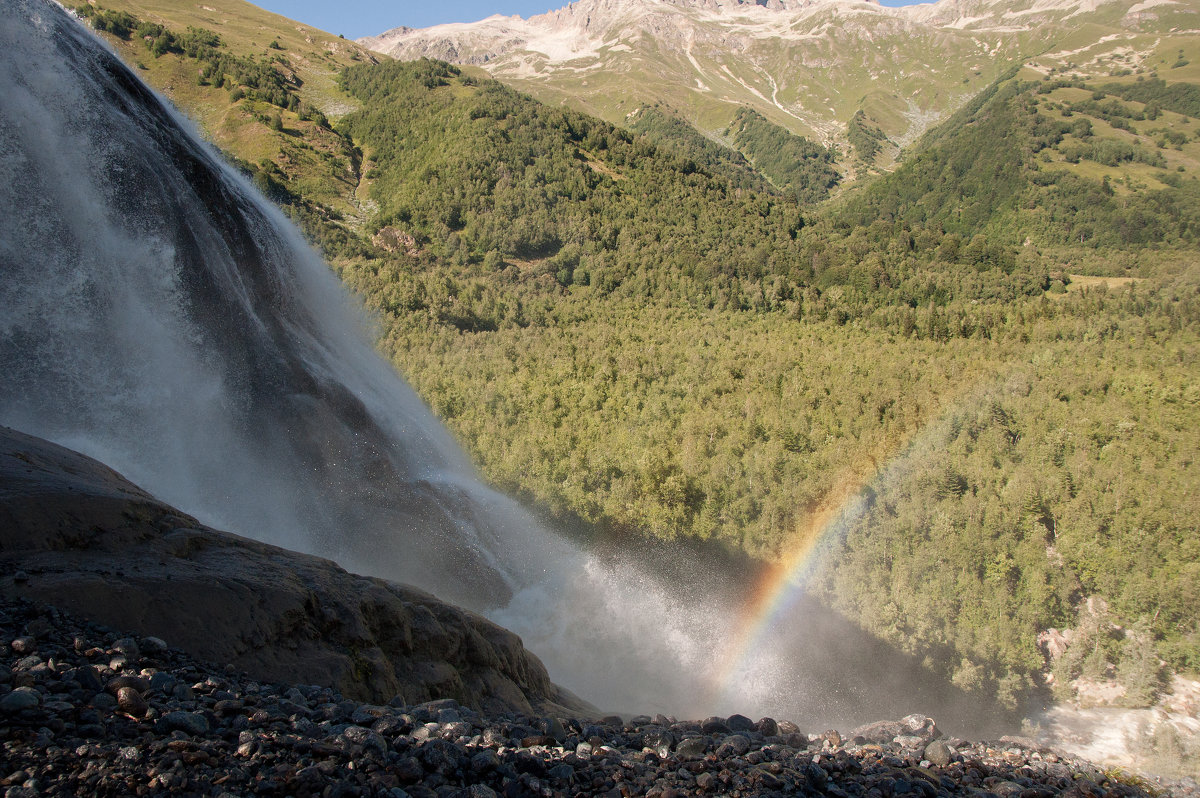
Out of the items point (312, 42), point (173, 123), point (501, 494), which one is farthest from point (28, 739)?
point (312, 42)

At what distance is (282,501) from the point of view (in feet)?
60.1

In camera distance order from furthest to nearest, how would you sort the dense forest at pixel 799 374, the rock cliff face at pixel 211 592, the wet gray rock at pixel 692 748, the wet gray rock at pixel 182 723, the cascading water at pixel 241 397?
the dense forest at pixel 799 374 → the cascading water at pixel 241 397 → the wet gray rock at pixel 692 748 → the rock cliff face at pixel 211 592 → the wet gray rock at pixel 182 723

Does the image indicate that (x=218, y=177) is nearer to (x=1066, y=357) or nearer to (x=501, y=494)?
(x=501, y=494)

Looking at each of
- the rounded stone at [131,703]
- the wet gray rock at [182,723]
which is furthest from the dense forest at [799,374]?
the rounded stone at [131,703]

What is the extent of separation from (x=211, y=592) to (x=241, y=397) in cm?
1222

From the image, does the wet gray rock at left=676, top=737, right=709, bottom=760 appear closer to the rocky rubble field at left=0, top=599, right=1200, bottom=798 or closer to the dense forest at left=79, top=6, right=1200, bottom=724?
the rocky rubble field at left=0, top=599, right=1200, bottom=798

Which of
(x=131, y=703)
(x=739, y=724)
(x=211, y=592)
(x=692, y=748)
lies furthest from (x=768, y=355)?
(x=131, y=703)

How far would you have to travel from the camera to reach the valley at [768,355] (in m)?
27.8

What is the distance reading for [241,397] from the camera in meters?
18.4

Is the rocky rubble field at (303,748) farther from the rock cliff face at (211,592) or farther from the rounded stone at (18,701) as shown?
the rock cliff face at (211,592)

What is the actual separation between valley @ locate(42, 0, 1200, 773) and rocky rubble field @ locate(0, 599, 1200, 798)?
69.3 feet

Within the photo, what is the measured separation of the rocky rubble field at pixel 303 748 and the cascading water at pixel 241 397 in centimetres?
1106

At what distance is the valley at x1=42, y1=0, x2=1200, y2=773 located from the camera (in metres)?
27.8

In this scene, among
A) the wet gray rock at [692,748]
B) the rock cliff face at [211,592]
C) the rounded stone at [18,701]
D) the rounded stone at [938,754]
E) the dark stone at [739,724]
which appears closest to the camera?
the rounded stone at [18,701]
